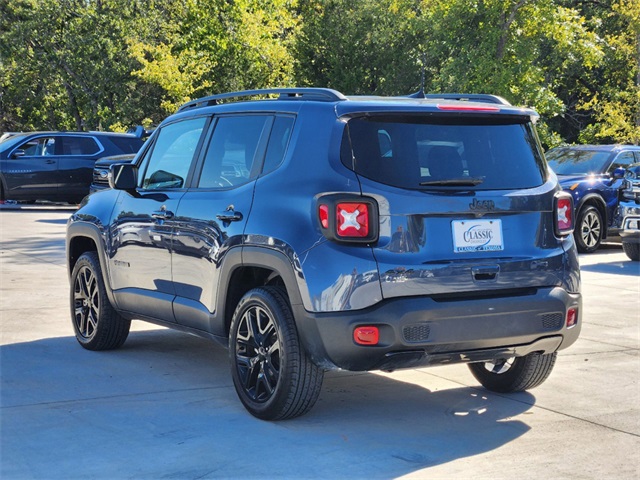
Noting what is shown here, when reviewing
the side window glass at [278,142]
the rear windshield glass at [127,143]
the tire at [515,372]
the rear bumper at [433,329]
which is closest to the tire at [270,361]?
the rear bumper at [433,329]

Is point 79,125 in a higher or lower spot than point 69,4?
lower

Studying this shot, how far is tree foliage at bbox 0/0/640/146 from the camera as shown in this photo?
2589 cm

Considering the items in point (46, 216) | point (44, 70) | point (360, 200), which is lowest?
point (46, 216)

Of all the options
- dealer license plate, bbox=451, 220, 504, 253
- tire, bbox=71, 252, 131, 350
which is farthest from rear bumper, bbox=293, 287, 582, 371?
tire, bbox=71, 252, 131, 350

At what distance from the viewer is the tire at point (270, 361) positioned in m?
5.40

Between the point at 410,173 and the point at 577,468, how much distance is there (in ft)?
5.64

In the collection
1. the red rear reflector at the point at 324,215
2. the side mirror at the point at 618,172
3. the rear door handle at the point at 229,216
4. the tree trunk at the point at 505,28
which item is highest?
the tree trunk at the point at 505,28

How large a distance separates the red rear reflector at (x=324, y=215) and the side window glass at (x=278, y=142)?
0.62 m

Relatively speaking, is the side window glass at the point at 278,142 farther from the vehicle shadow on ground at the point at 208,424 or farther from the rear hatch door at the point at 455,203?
the vehicle shadow on ground at the point at 208,424

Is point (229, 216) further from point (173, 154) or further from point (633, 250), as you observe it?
point (633, 250)

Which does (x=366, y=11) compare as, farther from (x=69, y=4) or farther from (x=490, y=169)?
(x=490, y=169)

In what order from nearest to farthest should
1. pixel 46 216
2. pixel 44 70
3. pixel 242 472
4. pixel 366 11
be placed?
pixel 242 472
pixel 46 216
pixel 366 11
pixel 44 70

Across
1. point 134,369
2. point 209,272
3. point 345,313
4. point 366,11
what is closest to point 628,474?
point 345,313

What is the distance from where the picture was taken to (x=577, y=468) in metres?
4.88
